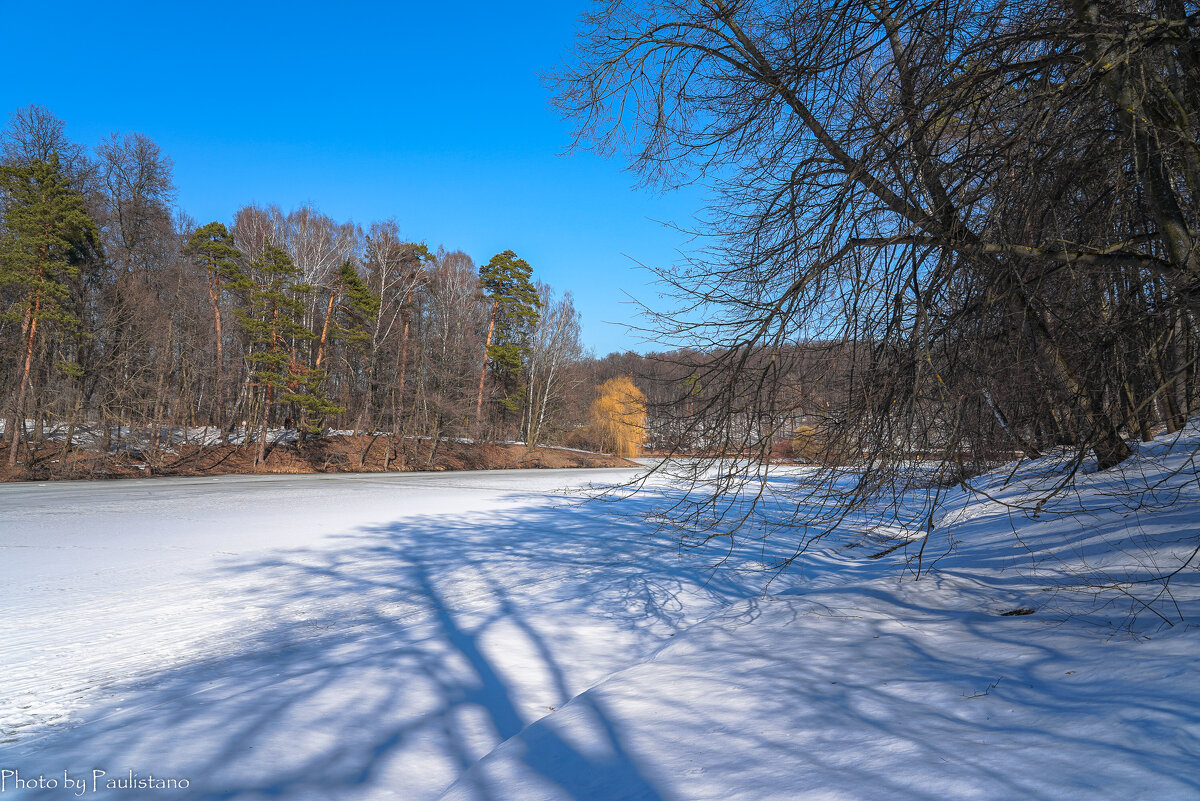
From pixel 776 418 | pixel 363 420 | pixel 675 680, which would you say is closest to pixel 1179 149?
pixel 776 418

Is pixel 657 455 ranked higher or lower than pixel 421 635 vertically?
higher

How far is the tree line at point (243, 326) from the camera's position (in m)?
22.8

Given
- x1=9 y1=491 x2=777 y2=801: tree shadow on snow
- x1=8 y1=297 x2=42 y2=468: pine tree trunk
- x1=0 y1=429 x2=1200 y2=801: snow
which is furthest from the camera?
x1=8 y1=297 x2=42 y2=468: pine tree trunk

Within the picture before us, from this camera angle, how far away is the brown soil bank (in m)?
22.4

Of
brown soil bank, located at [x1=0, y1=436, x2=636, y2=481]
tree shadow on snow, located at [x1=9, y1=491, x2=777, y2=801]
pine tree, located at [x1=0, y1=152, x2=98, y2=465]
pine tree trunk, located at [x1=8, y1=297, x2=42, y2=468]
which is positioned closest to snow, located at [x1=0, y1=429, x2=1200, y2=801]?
tree shadow on snow, located at [x1=9, y1=491, x2=777, y2=801]

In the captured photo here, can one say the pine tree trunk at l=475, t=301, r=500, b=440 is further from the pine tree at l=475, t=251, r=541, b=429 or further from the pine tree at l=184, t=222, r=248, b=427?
the pine tree at l=184, t=222, r=248, b=427

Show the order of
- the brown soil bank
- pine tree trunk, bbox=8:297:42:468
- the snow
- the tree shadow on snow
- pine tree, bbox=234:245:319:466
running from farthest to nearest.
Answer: pine tree, bbox=234:245:319:466, the brown soil bank, pine tree trunk, bbox=8:297:42:468, the tree shadow on snow, the snow

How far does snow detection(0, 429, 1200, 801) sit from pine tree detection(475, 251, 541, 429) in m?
31.1

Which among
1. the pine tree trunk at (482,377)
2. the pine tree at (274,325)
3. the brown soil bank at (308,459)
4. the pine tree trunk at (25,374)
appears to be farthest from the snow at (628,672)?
the pine tree trunk at (482,377)

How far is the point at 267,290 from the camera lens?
27719mm

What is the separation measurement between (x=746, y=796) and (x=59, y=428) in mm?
30145

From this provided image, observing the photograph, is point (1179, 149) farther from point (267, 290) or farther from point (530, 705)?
point (267, 290)

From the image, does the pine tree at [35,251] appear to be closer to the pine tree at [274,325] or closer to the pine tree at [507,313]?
the pine tree at [274,325]

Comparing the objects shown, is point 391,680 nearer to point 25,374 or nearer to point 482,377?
point 25,374
